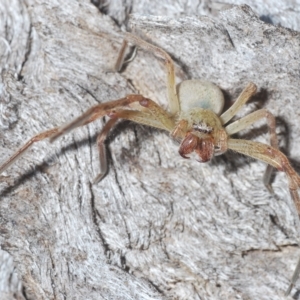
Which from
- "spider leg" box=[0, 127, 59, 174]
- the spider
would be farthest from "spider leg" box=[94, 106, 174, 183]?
"spider leg" box=[0, 127, 59, 174]

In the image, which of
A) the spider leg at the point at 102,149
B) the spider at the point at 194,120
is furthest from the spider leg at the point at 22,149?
the spider leg at the point at 102,149

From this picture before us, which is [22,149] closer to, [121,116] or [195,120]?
[121,116]

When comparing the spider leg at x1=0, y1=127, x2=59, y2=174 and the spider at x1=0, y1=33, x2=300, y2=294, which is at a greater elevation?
the spider at x1=0, y1=33, x2=300, y2=294

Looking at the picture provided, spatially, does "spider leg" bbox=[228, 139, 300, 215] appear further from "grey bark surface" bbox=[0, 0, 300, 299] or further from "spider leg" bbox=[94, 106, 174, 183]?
"spider leg" bbox=[94, 106, 174, 183]

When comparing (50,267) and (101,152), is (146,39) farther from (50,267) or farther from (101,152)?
(50,267)

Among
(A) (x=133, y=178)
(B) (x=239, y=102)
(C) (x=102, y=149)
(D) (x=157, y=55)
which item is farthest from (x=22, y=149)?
(B) (x=239, y=102)

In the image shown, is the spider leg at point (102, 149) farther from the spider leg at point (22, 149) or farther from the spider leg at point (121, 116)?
the spider leg at point (22, 149)

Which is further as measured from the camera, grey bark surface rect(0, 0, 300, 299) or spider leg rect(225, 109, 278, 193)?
spider leg rect(225, 109, 278, 193)
